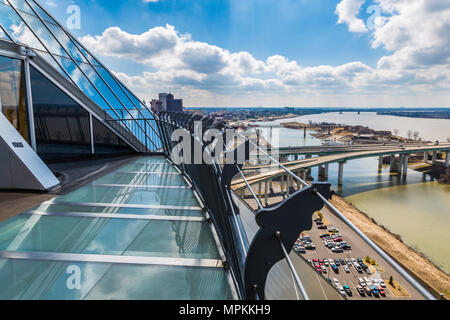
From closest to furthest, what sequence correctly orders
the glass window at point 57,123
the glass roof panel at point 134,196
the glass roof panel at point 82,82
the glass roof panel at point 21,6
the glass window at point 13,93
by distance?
the glass roof panel at point 134,196
the glass window at point 13,93
the glass window at point 57,123
the glass roof panel at point 21,6
the glass roof panel at point 82,82

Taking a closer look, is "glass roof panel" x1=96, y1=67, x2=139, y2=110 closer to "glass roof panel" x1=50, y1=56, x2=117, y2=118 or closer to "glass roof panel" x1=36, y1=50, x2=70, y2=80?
"glass roof panel" x1=50, y1=56, x2=117, y2=118

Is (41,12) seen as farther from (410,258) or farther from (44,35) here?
(410,258)

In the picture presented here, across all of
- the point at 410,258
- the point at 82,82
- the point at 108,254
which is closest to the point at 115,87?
the point at 82,82

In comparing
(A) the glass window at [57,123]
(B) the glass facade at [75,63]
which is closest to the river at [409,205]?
(B) the glass facade at [75,63]

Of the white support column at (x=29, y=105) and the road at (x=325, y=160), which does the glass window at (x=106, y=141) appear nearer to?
the white support column at (x=29, y=105)

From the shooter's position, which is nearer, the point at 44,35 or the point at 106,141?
the point at 44,35

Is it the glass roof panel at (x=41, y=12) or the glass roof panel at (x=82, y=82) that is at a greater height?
the glass roof panel at (x=41, y=12)
